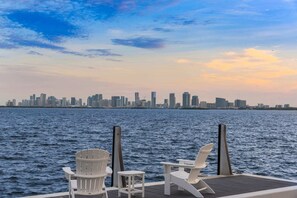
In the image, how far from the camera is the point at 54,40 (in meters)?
62.4

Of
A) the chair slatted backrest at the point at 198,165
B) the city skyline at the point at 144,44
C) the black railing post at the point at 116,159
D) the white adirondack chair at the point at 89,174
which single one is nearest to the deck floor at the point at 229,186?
the chair slatted backrest at the point at 198,165

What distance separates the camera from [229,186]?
10133 mm

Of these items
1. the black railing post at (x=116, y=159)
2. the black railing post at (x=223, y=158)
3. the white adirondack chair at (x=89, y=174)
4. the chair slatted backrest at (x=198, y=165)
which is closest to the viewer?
the white adirondack chair at (x=89, y=174)

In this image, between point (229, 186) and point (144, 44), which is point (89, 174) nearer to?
point (229, 186)

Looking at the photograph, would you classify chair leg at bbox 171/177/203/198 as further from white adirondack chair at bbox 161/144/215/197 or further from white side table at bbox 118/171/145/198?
white side table at bbox 118/171/145/198

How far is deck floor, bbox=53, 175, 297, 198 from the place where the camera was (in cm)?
916

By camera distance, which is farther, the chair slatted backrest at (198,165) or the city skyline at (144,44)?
the city skyline at (144,44)

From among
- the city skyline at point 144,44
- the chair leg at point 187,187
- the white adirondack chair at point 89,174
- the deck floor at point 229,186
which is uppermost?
the city skyline at point 144,44

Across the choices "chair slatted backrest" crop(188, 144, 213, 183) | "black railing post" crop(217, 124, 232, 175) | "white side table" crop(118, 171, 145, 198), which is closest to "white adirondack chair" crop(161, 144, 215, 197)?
"chair slatted backrest" crop(188, 144, 213, 183)

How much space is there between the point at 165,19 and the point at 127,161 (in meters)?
33.8

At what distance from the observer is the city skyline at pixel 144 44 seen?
4600cm

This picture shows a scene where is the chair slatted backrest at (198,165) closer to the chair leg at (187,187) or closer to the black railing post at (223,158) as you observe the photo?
the chair leg at (187,187)

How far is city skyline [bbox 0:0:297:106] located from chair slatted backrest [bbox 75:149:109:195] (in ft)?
115

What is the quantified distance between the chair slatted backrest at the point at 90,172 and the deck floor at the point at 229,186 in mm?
929
